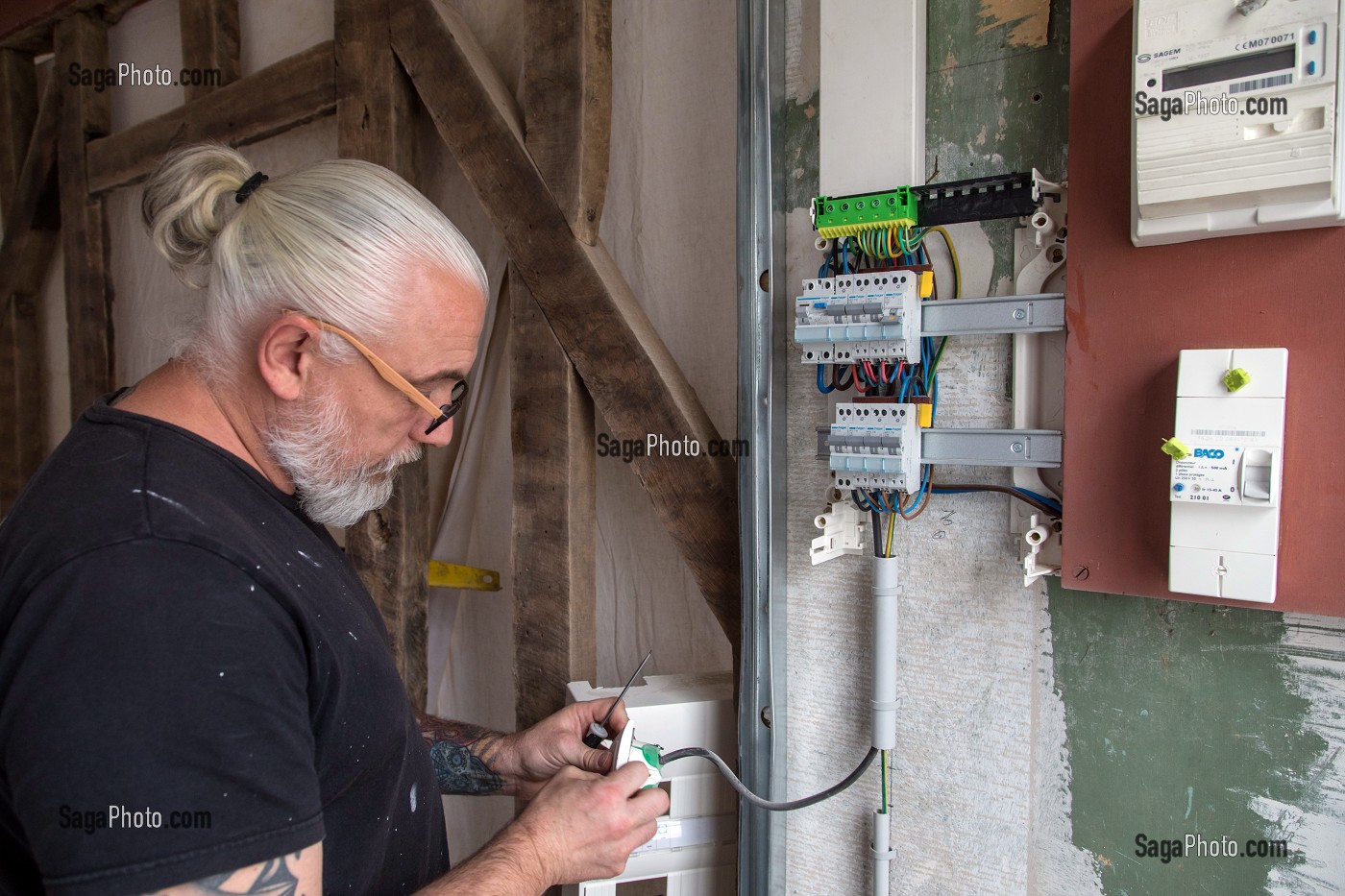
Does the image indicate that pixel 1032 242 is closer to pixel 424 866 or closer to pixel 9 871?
pixel 424 866

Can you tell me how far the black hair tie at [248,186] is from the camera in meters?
0.90

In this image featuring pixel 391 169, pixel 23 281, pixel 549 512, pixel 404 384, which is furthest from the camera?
pixel 23 281

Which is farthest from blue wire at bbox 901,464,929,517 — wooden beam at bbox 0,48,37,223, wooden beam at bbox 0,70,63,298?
wooden beam at bbox 0,48,37,223

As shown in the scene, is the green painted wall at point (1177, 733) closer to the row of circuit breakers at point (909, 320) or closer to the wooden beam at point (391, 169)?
the row of circuit breakers at point (909, 320)

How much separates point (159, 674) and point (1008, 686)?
0.94 meters

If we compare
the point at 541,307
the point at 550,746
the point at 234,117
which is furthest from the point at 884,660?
the point at 234,117

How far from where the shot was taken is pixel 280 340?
83cm

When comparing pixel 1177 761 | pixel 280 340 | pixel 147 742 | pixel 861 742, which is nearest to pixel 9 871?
pixel 147 742

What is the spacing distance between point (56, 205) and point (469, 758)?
2823 mm

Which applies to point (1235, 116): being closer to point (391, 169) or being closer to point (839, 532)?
point (839, 532)

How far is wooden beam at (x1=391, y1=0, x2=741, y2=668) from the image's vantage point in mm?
1263

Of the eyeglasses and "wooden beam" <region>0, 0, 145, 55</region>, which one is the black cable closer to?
the eyeglasses

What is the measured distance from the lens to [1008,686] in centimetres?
104

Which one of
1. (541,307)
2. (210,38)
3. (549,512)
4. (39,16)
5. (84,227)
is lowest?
(549,512)
